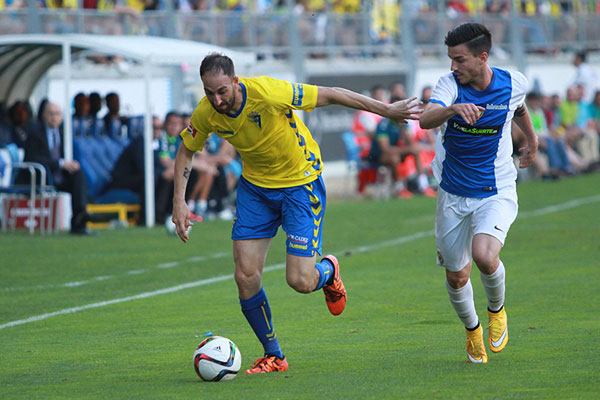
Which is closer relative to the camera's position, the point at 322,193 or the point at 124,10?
the point at 322,193

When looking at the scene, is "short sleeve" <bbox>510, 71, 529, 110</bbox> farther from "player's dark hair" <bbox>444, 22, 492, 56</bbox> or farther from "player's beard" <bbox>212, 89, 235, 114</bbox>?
"player's beard" <bbox>212, 89, 235, 114</bbox>

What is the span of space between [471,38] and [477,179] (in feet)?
2.98

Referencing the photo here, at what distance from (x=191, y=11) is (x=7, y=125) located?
7.09 metres

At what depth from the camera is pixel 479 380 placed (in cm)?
636

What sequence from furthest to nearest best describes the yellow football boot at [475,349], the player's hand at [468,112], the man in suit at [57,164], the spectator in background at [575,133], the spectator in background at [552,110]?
the spectator in background at [552,110] < the spectator in background at [575,133] < the man in suit at [57,164] < the yellow football boot at [475,349] < the player's hand at [468,112]

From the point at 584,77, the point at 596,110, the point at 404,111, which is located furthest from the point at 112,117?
the point at 584,77

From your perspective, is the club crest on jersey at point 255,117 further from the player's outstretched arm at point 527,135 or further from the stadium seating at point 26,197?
the stadium seating at point 26,197

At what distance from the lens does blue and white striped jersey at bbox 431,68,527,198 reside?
6.97 metres

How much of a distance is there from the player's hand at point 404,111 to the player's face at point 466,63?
0.33 meters

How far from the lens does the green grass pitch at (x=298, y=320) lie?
641 centimetres

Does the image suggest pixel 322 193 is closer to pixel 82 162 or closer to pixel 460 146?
pixel 460 146

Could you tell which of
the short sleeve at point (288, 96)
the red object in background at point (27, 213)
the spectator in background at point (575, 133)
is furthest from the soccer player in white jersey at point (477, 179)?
the spectator in background at point (575, 133)

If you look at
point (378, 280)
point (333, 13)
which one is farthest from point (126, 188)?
point (333, 13)

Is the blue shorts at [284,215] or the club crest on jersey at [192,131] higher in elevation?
A: the club crest on jersey at [192,131]
